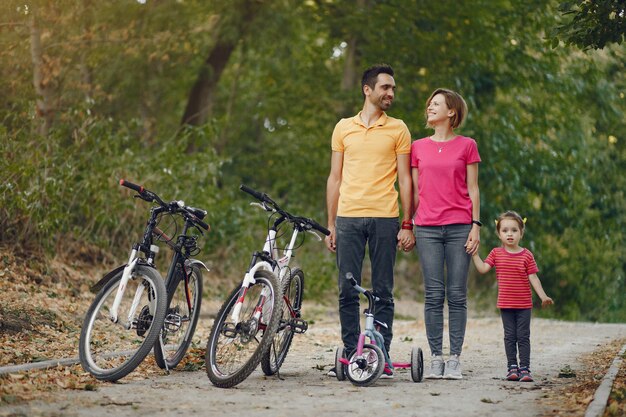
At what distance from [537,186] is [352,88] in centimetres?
454

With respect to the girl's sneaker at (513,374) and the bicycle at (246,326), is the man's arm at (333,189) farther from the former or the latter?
the girl's sneaker at (513,374)

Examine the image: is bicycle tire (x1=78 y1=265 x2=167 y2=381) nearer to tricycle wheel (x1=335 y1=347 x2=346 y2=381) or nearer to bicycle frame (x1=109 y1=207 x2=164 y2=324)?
bicycle frame (x1=109 y1=207 x2=164 y2=324)

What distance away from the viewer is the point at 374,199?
8148 millimetres

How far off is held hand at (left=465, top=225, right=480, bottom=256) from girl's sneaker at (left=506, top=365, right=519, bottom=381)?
100 centimetres

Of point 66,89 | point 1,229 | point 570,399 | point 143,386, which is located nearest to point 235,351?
point 143,386

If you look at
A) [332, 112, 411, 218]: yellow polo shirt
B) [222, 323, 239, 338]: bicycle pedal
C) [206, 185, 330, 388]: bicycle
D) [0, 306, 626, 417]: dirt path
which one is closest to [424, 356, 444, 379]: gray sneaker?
[0, 306, 626, 417]: dirt path

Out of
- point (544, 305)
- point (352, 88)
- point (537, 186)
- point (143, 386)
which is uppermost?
point (352, 88)

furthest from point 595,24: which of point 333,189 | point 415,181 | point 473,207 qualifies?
point 333,189

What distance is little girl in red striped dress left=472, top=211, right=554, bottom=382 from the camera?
8469 mm

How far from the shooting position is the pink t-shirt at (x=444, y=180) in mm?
8218

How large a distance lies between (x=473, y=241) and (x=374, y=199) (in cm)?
82

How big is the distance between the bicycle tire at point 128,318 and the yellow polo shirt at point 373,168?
1.56m

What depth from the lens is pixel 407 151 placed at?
8.27 meters

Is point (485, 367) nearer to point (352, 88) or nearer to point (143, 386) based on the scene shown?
point (143, 386)
